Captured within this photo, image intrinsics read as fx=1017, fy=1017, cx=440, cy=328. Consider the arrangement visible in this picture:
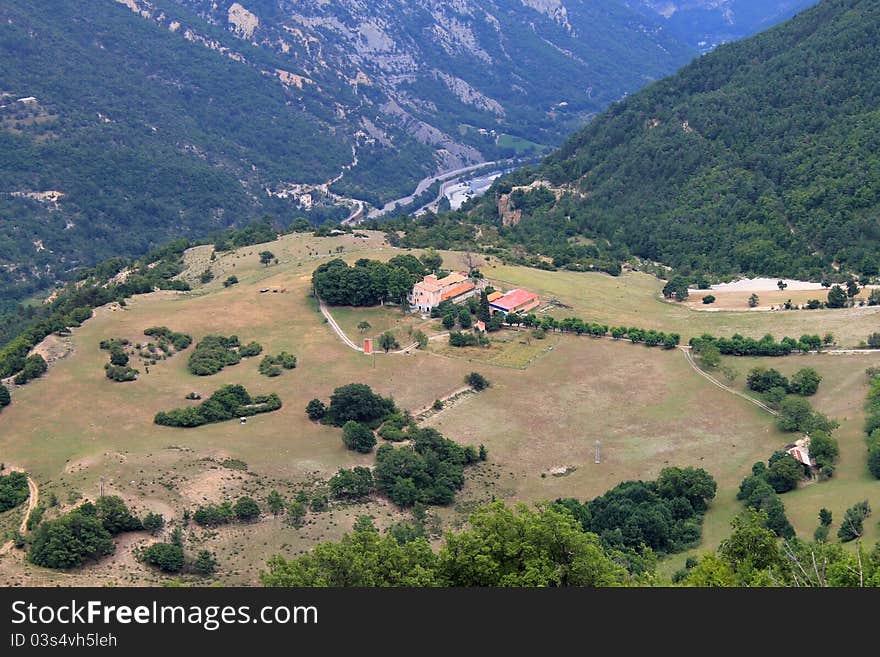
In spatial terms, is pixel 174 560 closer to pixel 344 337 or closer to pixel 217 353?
pixel 217 353

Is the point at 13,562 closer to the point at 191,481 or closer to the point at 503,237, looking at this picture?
the point at 191,481

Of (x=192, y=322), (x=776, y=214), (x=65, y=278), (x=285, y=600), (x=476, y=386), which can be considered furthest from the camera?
(x=65, y=278)

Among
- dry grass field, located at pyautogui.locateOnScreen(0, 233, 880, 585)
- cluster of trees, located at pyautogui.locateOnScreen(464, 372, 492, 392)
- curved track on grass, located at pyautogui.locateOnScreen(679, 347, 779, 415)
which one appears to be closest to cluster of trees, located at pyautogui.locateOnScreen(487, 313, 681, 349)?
dry grass field, located at pyautogui.locateOnScreen(0, 233, 880, 585)

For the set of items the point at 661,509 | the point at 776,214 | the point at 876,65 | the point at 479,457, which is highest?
the point at 876,65

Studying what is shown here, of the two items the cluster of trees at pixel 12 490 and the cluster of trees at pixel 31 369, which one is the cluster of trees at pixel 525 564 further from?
the cluster of trees at pixel 31 369

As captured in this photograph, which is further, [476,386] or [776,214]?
[776,214]

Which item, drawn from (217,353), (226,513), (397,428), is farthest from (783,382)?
(217,353)

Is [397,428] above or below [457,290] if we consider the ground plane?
below

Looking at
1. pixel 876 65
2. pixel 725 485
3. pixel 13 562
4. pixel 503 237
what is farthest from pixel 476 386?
pixel 876 65
